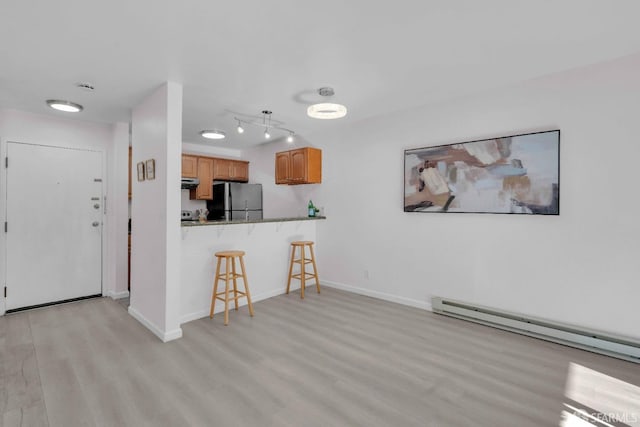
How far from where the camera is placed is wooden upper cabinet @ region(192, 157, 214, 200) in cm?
581

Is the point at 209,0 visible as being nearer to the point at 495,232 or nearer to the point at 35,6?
the point at 35,6

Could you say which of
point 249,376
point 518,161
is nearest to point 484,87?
point 518,161

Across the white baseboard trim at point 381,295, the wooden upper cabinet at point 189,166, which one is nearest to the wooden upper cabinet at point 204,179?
the wooden upper cabinet at point 189,166

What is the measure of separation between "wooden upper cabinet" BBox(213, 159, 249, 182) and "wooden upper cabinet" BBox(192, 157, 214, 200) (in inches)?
4.6

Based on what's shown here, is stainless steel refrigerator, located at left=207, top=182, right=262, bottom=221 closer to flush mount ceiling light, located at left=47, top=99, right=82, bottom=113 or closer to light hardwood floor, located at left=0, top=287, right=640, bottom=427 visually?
flush mount ceiling light, located at left=47, top=99, right=82, bottom=113

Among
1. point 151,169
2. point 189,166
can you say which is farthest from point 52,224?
point 189,166

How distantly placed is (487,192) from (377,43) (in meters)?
1.93

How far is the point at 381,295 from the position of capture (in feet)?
13.5

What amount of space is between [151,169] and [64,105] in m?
1.43

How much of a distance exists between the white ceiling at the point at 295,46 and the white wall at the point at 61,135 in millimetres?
422

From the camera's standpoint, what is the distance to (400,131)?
3918 mm

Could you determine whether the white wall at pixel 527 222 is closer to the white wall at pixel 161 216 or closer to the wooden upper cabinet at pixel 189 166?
the white wall at pixel 161 216

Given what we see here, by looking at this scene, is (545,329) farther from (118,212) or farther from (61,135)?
(61,135)

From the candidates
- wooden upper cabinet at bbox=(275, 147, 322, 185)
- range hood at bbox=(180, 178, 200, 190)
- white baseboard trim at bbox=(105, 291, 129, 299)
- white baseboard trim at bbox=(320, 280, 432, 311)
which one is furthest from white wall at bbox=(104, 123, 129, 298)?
white baseboard trim at bbox=(320, 280, 432, 311)
